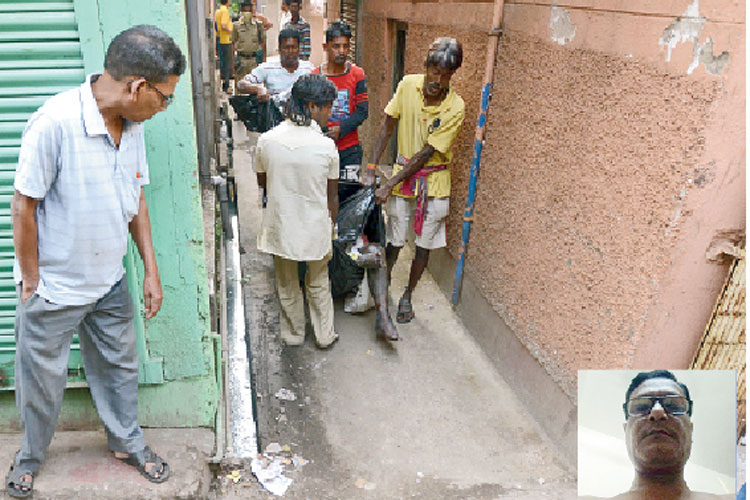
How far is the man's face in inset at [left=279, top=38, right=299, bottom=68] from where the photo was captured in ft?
15.4

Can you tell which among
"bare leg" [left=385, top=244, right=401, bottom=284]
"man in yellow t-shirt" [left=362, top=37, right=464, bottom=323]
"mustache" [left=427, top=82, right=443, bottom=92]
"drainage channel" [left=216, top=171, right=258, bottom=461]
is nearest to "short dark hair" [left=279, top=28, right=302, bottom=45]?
"man in yellow t-shirt" [left=362, top=37, right=464, bottom=323]

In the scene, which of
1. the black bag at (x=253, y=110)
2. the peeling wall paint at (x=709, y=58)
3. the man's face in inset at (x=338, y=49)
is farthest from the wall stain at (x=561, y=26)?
the black bag at (x=253, y=110)

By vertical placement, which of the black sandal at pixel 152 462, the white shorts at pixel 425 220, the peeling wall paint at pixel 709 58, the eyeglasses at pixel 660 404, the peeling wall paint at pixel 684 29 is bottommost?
the black sandal at pixel 152 462

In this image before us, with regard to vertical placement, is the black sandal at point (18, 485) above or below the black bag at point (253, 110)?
below

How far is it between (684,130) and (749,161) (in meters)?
0.92

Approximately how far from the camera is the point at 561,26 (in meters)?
3.12

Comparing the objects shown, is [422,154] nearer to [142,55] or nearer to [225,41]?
[142,55]

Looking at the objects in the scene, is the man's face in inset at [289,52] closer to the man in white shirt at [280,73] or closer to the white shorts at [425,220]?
the man in white shirt at [280,73]

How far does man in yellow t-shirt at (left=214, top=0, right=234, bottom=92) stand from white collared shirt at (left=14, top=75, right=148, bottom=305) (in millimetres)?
8994

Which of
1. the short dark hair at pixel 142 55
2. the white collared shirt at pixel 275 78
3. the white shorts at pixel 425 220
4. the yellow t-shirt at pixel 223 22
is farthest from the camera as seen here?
the yellow t-shirt at pixel 223 22

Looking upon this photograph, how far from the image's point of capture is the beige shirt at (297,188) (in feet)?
11.4

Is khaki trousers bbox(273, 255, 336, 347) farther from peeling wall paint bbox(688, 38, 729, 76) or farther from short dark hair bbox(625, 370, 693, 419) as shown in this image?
short dark hair bbox(625, 370, 693, 419)

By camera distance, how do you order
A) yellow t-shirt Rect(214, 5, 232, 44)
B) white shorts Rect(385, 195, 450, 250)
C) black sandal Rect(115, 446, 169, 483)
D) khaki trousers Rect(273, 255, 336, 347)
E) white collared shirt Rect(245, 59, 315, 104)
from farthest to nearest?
1. yellow t-shirt Rect(214, 5, 232, 44)
2. white collared shirt Rect(245, 59, 315, 104)
3. white shorts Rect(385, 195, 450, 250)
4. khaki trousers Rect(273, 255, 336, 347)
5. black sandal Rect(115, 446, 169, 483)

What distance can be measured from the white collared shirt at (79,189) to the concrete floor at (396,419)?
1194 mm
